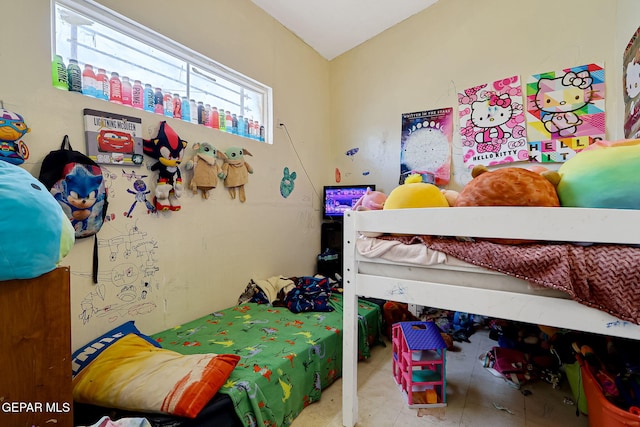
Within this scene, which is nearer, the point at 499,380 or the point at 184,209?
the point at 499,380

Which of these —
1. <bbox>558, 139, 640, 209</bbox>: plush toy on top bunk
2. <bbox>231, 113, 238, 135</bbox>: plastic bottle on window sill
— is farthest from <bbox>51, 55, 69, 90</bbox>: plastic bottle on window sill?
<bbox>558, 139, 640, 209</bbox>: plush toy on top bunk

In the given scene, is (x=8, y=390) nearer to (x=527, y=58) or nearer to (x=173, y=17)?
(x=173, y=17)

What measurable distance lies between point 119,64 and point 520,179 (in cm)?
210

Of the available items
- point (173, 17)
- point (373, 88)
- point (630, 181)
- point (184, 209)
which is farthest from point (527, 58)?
point (184, 209)

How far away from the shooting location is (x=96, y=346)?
1338mm

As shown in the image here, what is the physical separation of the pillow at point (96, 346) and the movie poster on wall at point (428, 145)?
250cm

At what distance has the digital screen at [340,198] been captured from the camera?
2964 mm

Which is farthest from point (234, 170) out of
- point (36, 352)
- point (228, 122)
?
point (36, 352)

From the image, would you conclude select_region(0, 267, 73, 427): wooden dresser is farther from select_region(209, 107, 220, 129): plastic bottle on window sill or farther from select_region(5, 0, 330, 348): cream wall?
select_region(209, 107, 220, 129): plastic bottle on window sill

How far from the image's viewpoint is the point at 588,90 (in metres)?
2.09

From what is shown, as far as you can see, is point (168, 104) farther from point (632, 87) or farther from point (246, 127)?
point (632, 87)

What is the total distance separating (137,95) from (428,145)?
7.80 ft

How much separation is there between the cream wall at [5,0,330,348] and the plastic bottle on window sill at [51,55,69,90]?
0.13 feet

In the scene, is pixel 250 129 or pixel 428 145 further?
pixel 428 145
